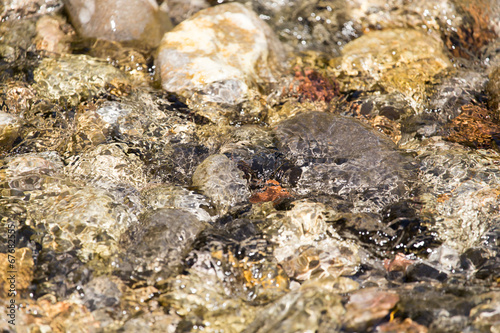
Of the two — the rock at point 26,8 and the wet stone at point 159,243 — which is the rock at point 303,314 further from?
the rock at point 26,8

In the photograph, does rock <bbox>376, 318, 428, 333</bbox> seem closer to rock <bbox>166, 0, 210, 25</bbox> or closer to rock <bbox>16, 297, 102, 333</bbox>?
rock <bbox>16, 297, 102, 333</bbox>

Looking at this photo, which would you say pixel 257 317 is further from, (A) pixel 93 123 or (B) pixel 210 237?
(A) pixel 93 123

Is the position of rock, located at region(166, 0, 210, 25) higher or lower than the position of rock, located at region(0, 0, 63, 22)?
lower

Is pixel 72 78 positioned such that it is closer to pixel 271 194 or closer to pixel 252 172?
pixel 252 172

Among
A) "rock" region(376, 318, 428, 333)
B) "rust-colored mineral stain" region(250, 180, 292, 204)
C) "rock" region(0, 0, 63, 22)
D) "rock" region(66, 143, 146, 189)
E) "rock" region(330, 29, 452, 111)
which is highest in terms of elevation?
"rock" region(0, 0, 63, 22)

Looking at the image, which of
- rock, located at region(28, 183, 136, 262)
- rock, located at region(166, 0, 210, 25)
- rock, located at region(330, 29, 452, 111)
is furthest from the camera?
rock, located at region(166, 0, 210, 25)

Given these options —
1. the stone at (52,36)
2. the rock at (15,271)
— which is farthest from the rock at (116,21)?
the rock at (15,271)

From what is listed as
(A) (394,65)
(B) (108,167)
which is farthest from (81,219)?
(A) (394,65)

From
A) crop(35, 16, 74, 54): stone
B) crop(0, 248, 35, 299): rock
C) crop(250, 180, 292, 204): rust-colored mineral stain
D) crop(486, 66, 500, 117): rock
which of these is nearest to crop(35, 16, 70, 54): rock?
crop(35, 16, 74, 54): stone

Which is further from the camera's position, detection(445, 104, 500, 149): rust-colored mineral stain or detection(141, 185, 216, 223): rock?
detection(445, 104, 500, 149): rust-colored mineral stain
